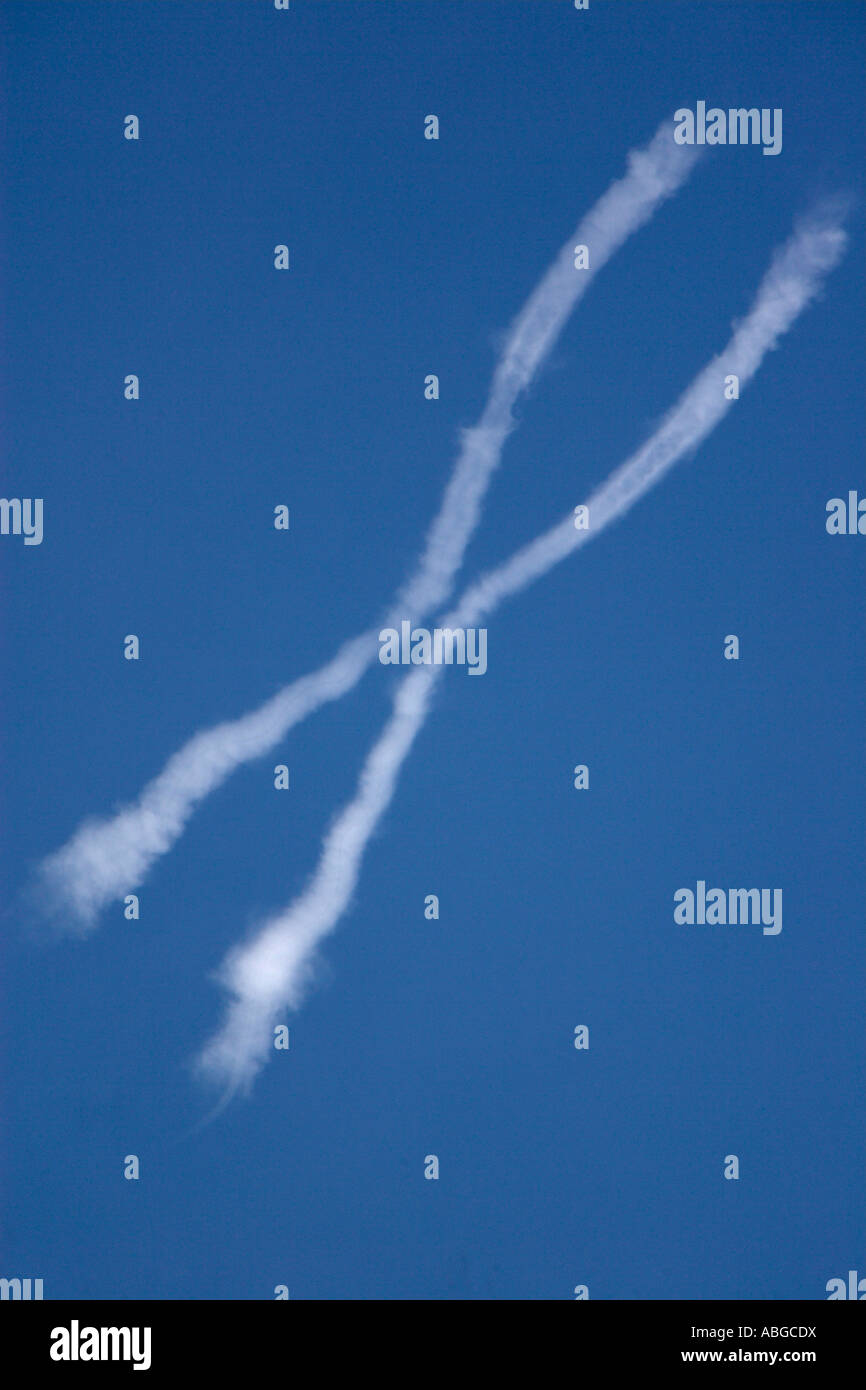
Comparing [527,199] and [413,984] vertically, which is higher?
[527,199]

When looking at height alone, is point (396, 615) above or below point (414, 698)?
above
